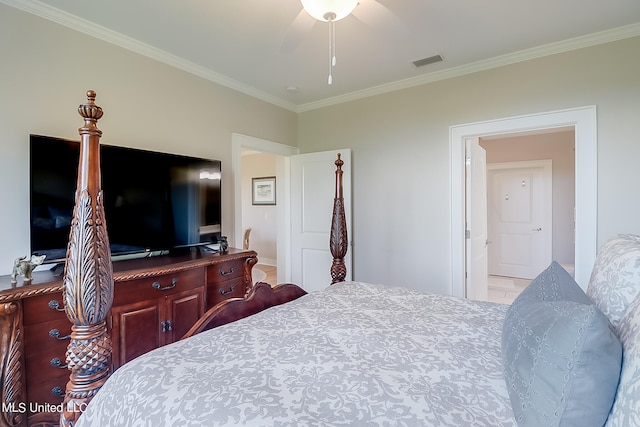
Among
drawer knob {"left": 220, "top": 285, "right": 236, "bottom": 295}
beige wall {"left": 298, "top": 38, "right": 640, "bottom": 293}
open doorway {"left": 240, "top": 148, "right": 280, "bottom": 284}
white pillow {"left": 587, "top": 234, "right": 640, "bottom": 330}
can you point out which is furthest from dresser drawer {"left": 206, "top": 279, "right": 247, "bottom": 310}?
open doorway {"left": 240, "top": 148, "right": 280, "bottom": 284}

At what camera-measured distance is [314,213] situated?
390cm

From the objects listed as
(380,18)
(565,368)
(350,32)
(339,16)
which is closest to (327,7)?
(339,16)

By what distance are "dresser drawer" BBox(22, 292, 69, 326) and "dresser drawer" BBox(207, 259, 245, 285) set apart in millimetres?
941

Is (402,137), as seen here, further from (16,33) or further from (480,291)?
(16,33)

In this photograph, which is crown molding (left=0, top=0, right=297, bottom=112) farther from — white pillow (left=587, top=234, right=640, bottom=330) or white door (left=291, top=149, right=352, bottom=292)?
white pillow (left=587, top=234, right=640, bottom=330)

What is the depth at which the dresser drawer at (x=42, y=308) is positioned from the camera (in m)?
1.60

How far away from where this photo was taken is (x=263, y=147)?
3.70 metres

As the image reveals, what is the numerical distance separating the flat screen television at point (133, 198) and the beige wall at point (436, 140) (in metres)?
1.68

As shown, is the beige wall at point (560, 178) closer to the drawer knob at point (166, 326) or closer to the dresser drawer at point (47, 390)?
the drawer knob at point (166, 326)

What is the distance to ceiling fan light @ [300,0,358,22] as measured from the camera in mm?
1524

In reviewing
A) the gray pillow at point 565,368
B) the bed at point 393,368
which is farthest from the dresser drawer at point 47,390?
the gray pillow at point 565,368

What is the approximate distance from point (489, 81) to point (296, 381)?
10.4 ft

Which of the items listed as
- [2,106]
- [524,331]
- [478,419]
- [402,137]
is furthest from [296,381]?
[402,137]

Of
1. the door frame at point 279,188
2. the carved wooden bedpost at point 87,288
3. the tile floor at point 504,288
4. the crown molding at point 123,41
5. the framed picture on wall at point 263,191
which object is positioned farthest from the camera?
the framed picture on wall at point 263,191
